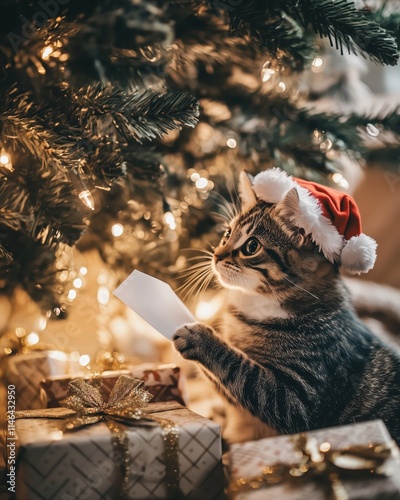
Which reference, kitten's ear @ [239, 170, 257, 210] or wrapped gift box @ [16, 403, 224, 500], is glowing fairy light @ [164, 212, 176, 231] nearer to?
kitten's ear @ [239, 170, 257, 210]

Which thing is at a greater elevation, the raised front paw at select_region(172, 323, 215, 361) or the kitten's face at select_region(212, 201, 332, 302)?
the kitten's face at select_region(212, 201, 332, 302)

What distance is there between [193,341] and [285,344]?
13 cm

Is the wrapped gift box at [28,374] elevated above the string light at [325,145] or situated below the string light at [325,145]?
below

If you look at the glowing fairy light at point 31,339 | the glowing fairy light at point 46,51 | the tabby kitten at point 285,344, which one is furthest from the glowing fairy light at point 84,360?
the glowing fairy light at point 46,51

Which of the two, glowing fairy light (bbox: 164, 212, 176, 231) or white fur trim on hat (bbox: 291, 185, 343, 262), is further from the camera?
glowing fairy light (bbox: 164, 212, 176, 231)

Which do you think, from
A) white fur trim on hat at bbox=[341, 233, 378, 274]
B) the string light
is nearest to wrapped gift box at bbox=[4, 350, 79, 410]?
white fur trim on hat at bbox=[341, 233, 378, 274]

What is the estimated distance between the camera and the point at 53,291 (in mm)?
991

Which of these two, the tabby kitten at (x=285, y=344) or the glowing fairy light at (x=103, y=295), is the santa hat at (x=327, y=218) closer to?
the tabby kitten at (x=285, y=344)

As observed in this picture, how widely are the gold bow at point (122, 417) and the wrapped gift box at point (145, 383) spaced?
0.18 feet

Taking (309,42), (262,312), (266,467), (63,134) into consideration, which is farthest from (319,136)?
(266,467)

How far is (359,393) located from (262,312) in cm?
18

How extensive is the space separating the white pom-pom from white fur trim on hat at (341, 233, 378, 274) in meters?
0.12

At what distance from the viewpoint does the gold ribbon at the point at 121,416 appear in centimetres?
66

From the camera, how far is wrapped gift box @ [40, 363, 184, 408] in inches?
33.8
